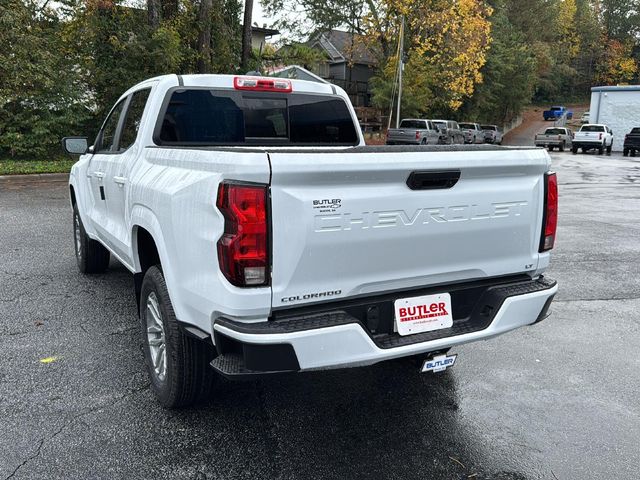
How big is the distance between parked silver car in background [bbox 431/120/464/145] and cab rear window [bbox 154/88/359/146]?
2776cm

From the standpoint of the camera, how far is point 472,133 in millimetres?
37125

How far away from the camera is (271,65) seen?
25.8 metres

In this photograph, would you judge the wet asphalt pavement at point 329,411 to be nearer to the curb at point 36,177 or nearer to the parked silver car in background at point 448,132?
the curb at point 36,177

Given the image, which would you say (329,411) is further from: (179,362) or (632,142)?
(632,142)

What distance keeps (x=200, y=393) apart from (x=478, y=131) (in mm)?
37710

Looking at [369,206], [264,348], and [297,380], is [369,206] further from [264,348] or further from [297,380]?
[297,380]

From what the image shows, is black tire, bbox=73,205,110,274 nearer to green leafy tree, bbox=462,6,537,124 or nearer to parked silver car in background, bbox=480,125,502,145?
parked silver car in background, bbox=480,125,502,145

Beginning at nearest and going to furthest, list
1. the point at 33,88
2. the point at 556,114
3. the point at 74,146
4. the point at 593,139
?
the point at 74,146
the point at 33,88
the point at 593,139
the point at 556,114

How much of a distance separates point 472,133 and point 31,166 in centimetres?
2925

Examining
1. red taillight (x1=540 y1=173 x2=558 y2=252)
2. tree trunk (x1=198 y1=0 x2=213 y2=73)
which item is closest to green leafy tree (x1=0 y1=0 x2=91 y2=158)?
tree trunk (x1=198 y1=0 x2=213 y2=73)

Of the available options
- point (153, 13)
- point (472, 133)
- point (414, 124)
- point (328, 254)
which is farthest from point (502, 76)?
point (328, 254)

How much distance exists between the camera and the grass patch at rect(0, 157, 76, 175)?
1468 cm

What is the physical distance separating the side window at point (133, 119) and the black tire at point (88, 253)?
1708 mm

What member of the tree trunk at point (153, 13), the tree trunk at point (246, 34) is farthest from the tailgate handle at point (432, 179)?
the tree trunk at point (246, 34)
